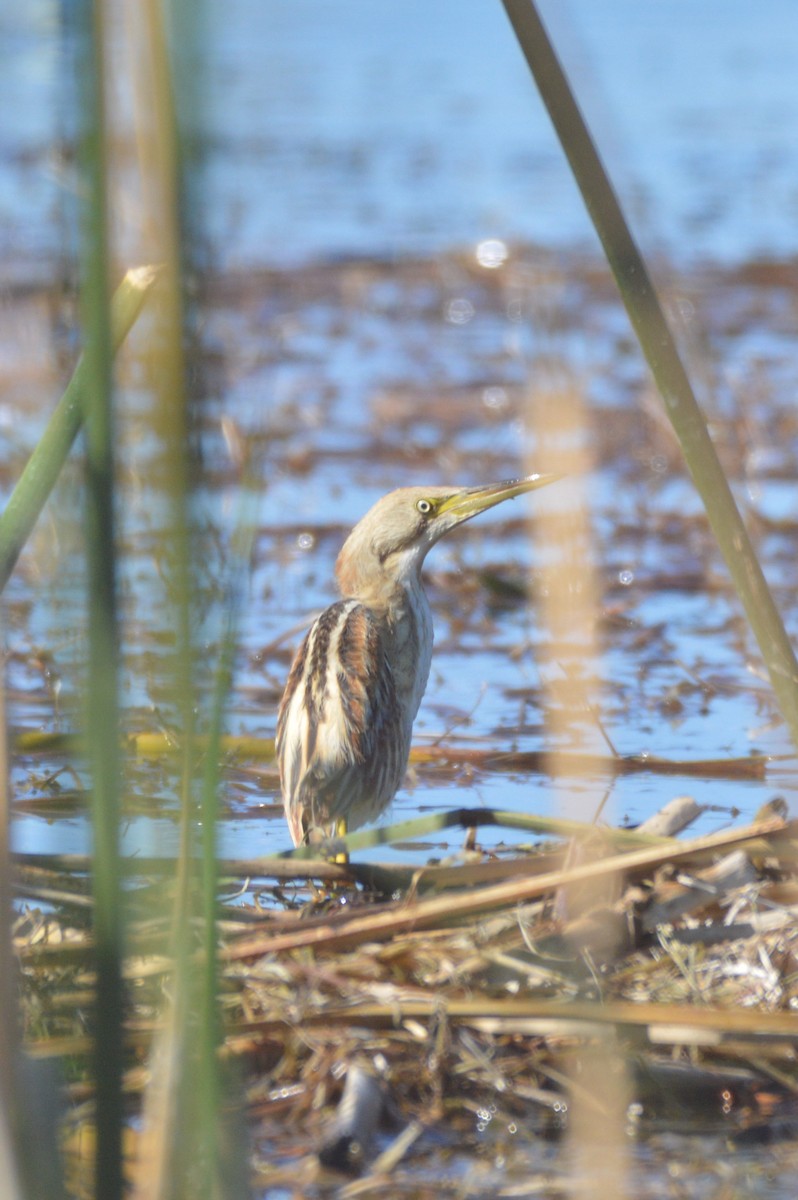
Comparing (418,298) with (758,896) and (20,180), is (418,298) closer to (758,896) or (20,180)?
(20,180)

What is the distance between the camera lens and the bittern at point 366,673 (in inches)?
142

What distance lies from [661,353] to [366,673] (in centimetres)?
183

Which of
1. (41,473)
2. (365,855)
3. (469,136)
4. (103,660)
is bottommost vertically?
(469,136)

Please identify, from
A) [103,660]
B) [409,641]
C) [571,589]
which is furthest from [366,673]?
[103,660]

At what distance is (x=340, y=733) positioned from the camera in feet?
11.8

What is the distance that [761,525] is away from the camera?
6.49 meters

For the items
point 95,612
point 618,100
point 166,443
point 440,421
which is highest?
point 166,443

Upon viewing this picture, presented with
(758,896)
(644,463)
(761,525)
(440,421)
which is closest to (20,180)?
(440,421)

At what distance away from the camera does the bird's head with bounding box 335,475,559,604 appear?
4043mm

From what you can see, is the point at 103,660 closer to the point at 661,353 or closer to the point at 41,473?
the point at 41,473

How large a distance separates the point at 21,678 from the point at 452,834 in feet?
5.60

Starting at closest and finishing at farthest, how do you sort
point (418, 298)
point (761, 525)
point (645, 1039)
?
point (645, 1039) → point (761, 525) → point (418, 298)

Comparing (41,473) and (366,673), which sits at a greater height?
(41,473)

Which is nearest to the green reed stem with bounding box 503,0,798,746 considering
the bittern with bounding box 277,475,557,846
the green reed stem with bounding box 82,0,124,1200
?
the green reed stem with bounding box 82,0,124,1200
